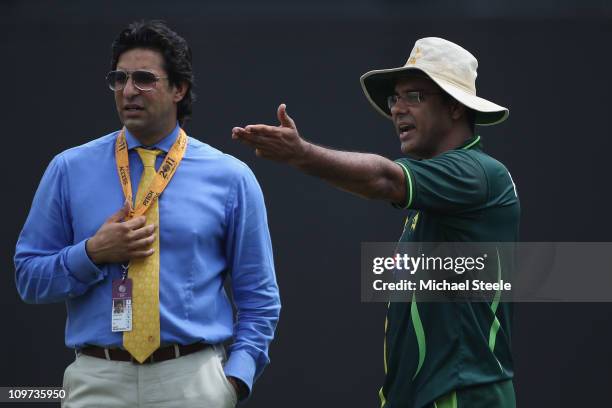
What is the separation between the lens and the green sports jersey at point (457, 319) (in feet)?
10.4

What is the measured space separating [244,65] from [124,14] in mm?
688

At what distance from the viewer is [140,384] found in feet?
10.7

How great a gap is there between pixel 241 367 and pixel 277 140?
3.28 ft

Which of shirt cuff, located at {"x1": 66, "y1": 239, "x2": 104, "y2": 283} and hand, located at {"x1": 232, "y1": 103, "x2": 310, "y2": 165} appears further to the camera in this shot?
shirt cuff, located at {"x1": 66, "y1": 239, "x2": 104, "y2": 283}

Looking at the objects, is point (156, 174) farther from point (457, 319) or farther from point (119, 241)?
point (457, 319)

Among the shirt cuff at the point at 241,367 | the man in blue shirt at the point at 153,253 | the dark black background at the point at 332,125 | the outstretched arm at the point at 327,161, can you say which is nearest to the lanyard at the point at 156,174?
the man in blue shirt at the point at 153,253

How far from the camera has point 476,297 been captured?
325cm

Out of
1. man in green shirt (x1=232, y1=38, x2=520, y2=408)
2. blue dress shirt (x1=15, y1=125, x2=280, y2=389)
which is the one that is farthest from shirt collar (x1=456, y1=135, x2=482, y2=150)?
blue dress shirt (x1=15, y1=125, x2=280, y2=389)

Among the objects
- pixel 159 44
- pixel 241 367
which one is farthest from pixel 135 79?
pixel 241 367

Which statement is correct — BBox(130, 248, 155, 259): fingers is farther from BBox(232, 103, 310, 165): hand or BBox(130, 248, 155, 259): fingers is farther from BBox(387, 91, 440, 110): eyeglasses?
BBox(387, 91, 440, 110): eyeglasses

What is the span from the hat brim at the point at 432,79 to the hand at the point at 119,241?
3.06 ft

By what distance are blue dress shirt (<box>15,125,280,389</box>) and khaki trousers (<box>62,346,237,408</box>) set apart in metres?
0.07

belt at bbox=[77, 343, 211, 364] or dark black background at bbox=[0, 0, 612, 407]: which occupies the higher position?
dark black background at bbox=[0, 0, 612, 407]

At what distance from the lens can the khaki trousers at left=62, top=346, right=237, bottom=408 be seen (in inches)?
129
